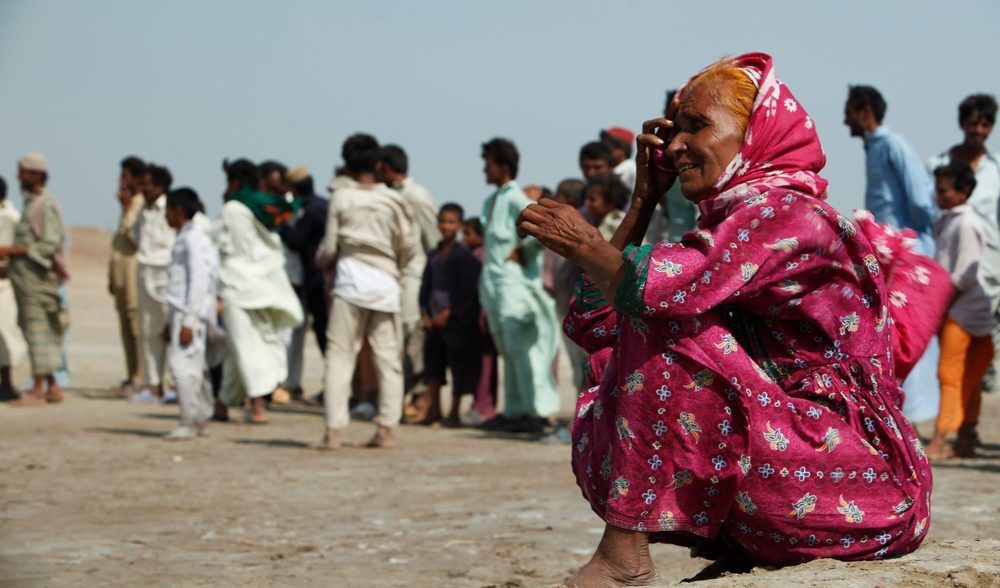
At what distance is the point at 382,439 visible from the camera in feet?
28.9

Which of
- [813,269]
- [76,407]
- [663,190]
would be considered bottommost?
[76,407]

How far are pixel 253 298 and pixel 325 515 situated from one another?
15.9ft

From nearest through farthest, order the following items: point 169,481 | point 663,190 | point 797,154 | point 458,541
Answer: point 797,154 → point 663,190 → point 458,541 → point 169,481

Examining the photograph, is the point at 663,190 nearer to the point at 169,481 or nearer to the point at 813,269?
the point at 813,269

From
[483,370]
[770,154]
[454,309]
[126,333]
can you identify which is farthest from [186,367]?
[770,154]

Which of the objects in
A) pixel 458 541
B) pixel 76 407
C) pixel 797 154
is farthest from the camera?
pixel 76 407

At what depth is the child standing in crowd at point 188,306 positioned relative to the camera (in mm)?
9047

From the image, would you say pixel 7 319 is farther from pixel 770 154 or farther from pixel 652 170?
pixel 770 154

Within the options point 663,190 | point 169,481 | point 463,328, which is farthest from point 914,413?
point 663,190

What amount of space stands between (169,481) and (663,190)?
14.7 feet

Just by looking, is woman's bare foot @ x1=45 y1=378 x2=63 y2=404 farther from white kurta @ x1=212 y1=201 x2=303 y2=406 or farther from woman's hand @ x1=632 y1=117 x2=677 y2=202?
woman's hand @ x1=632 y1=117 x2=677 y2=202

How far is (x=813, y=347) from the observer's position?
3248 millimetres

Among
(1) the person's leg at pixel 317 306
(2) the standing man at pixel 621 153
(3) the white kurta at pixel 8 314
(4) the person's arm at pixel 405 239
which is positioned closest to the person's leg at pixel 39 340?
(3) the white kurta at pixel 8 314

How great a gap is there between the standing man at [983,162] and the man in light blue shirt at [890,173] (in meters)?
0.47
